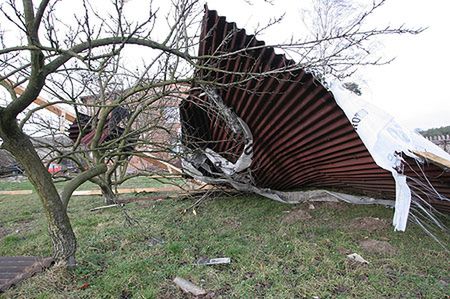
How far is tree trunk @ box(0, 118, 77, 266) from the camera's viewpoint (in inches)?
103

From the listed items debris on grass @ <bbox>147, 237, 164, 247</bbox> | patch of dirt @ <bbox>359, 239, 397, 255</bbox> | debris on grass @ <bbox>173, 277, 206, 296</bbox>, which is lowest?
patch of dirt @ <bbox>359, 239, 397, 255</bbox>

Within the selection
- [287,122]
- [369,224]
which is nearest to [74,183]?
[287,122]

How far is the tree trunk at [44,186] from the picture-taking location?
103 inches

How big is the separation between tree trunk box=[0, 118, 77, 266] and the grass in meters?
0.24

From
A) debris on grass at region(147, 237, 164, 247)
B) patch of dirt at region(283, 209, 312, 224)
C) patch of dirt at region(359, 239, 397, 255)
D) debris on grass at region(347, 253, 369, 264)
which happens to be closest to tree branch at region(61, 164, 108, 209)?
debris on grass at region(147, 237, 164, 247)

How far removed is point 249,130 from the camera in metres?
4.23

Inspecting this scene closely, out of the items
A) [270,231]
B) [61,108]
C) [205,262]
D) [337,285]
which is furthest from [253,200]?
[61,108]

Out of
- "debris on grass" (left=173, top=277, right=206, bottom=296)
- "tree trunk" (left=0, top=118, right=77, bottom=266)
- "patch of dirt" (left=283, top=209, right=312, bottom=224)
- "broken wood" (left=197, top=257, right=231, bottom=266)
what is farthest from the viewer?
"patch of dirt" (left=283, top=209, right=312, bottom=224)

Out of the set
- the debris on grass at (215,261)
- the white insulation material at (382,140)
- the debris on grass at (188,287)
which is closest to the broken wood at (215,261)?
the debris on grass at (215,261)

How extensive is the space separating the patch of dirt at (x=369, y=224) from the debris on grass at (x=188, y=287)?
6.92 ft

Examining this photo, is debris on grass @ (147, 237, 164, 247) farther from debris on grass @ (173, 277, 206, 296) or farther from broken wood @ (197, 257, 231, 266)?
debris on grass @ (173, 277, 206, 296)

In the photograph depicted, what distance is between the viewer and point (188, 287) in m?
2.55

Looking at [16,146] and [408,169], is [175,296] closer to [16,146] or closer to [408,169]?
[16,146]

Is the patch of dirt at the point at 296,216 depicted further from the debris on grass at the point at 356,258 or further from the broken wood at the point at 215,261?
the broken wood at the point at 215,261
